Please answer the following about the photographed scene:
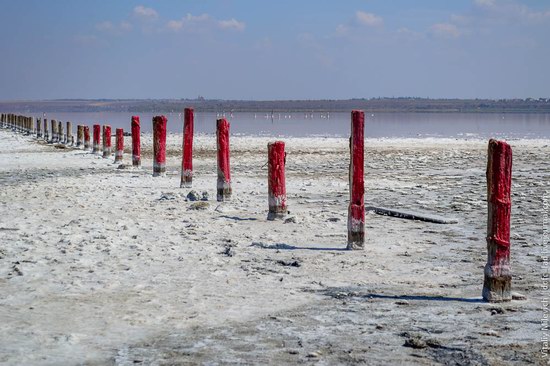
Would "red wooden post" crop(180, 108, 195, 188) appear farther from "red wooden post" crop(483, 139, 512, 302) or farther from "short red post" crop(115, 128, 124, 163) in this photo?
"red wooden post" crop(483, 139, 512, 302)

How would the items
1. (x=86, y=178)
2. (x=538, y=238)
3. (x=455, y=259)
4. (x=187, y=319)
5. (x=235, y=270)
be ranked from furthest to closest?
(x=86, y=178) → (x=538, y=238) → (x=455, y=259) → (x=235, y=270) → (x=187, y=319)

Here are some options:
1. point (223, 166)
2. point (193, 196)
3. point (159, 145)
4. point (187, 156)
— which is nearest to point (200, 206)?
point (193, 196)

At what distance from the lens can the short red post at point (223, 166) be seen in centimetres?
1465

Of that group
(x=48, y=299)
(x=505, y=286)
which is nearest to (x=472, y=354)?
(x=505, y=286)

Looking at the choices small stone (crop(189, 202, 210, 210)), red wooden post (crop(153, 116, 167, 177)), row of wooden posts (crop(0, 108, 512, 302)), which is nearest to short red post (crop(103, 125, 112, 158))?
red wooden post (crop(153, 116, 167, 177))

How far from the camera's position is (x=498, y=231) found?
7.09m

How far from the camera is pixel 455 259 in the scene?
9.27 m

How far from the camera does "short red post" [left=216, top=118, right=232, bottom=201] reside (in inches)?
577

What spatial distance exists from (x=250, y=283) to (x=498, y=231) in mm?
2338

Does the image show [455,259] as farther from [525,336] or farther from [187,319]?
[187,319]

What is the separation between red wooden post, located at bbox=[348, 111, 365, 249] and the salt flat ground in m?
0.22

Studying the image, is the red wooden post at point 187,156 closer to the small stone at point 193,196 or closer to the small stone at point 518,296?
the small stone at point 193,196

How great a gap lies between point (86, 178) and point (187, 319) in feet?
43.9

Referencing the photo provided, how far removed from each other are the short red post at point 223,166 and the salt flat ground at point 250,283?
0.27 meters
